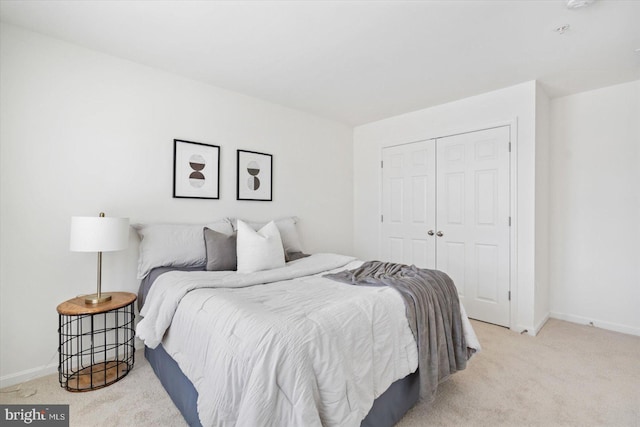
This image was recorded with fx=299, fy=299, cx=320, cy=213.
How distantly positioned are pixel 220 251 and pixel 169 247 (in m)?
0.41

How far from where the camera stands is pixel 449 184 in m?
3.50

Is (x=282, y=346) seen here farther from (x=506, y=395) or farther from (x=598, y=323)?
(x=598, y=323)

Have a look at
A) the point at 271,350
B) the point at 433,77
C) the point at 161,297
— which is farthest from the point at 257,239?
the point at 433,77

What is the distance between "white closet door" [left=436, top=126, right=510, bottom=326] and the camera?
3.12 metres

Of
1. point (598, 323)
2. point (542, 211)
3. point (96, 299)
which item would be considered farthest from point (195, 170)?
point (598, 323)

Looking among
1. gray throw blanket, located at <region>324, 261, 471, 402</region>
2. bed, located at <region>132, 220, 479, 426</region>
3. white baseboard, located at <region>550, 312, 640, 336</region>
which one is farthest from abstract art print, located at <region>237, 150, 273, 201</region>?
white baseboard, located at <region>550, 312, 640, 336</region>

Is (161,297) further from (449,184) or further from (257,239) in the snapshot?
(449,184)

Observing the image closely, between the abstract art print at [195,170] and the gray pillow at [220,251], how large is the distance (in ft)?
1.75

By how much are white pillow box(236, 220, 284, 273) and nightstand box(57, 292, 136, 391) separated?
82cm

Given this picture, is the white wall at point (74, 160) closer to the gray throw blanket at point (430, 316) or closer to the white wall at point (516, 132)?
the gray throw blanket at point (430, 316)

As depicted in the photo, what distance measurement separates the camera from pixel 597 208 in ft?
10.3

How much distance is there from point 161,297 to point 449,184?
312 cm

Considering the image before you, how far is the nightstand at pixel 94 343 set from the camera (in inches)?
78.0

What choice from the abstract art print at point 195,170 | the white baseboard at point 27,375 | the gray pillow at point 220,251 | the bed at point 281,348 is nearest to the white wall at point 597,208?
the bed at point 281,348
